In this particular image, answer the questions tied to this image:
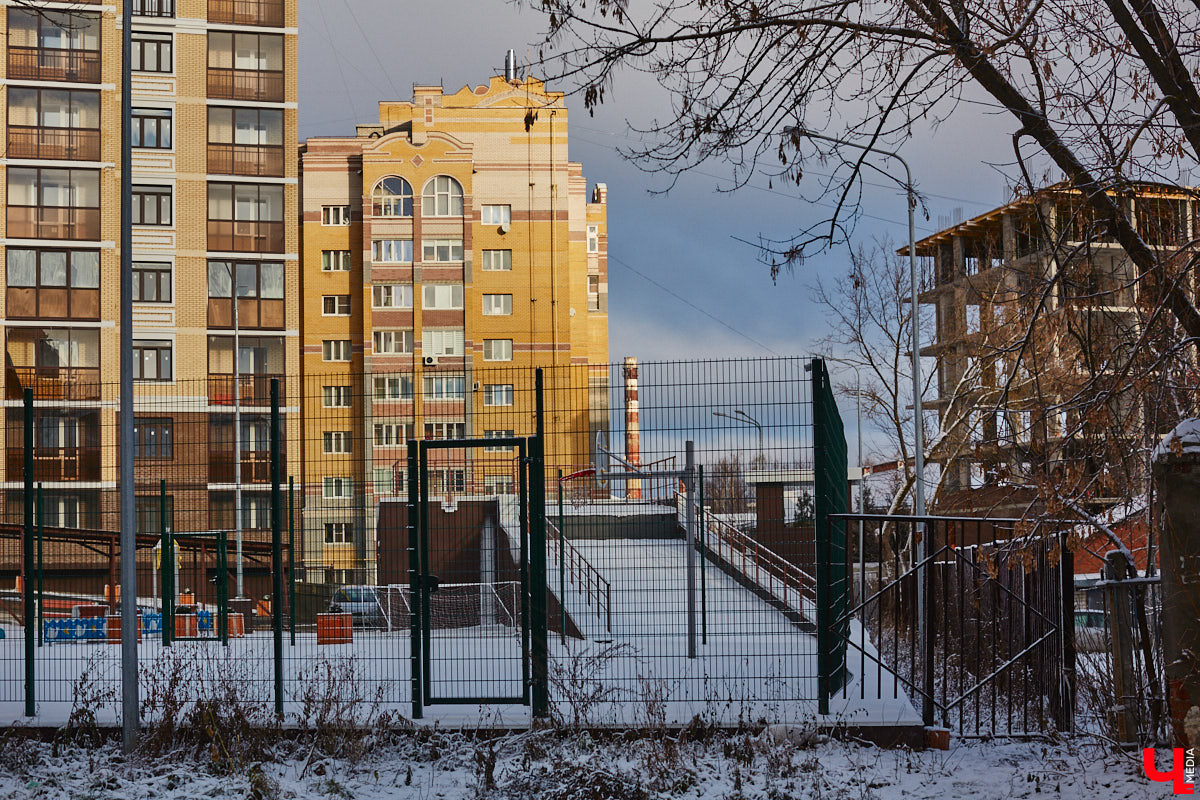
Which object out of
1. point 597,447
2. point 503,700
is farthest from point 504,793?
point 597,447

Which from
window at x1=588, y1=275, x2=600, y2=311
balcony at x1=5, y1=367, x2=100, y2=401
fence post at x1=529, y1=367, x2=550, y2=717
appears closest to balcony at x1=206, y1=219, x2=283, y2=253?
balcony at x1=5, y1=367, x2=100, y2=401

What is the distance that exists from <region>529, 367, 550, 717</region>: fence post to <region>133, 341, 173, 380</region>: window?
4017cm

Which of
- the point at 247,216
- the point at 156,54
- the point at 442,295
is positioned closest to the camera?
the point at 156,54

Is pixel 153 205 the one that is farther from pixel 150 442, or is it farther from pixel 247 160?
pixel 150 442

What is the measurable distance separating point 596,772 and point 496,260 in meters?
53.1

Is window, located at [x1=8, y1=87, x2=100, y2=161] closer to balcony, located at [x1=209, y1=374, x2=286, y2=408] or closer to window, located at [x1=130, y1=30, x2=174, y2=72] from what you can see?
window, located at [x1=130, y1=30, x2=174, y2=72]

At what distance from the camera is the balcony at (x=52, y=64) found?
45.2 meters

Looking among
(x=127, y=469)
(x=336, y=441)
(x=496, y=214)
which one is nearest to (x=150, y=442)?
(x=127, y=469)

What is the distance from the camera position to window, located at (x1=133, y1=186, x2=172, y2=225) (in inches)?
1844

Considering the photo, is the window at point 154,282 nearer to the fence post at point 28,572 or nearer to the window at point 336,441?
the window at point 336,441

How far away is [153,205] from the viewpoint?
4703 cm

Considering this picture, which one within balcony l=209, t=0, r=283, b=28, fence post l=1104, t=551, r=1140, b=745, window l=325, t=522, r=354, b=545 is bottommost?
fence post l=1104, t=551, r=1140, b=745

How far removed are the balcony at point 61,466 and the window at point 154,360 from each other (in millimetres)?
4498

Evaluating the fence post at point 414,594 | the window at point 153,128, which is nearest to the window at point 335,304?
the window at point 153,128
